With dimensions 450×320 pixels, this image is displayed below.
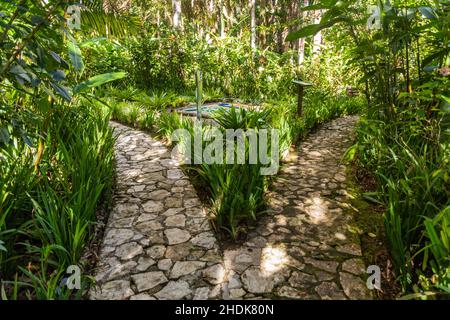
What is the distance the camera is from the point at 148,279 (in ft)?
7.77

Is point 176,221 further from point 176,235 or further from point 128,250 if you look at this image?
point 128,250

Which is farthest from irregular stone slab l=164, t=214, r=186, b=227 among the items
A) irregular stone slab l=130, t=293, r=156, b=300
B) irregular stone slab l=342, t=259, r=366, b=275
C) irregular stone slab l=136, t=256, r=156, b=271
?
irregular stone slab l=342, t=259, r=366, b=275

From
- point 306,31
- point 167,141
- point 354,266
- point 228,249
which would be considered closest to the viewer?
point 354,266

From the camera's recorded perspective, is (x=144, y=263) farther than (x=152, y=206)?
No

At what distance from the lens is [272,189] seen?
385 cm

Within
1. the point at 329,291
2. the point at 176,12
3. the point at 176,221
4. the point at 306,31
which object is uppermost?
the point at 176,12

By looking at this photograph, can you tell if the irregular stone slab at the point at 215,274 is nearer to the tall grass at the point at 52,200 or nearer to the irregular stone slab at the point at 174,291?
the irregular stone slab at the point at 174,291

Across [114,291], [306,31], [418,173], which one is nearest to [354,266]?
[418,173]

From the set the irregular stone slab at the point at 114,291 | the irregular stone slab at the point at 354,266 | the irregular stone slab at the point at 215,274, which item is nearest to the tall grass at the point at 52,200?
the irregular stone slab at the point at 114,291

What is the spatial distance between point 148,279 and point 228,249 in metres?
0.73

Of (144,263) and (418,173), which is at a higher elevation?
(418,173)

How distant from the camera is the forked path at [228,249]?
2281 millimetres

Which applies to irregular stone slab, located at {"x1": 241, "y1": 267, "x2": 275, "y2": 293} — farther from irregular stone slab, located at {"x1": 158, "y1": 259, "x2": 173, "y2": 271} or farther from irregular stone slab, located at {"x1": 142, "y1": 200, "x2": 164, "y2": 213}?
irregular stone slab, located at {"x1": 142, "y1": 200, "x2": 164, "y2": 213}

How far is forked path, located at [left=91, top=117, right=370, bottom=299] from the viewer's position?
7.48 ft
